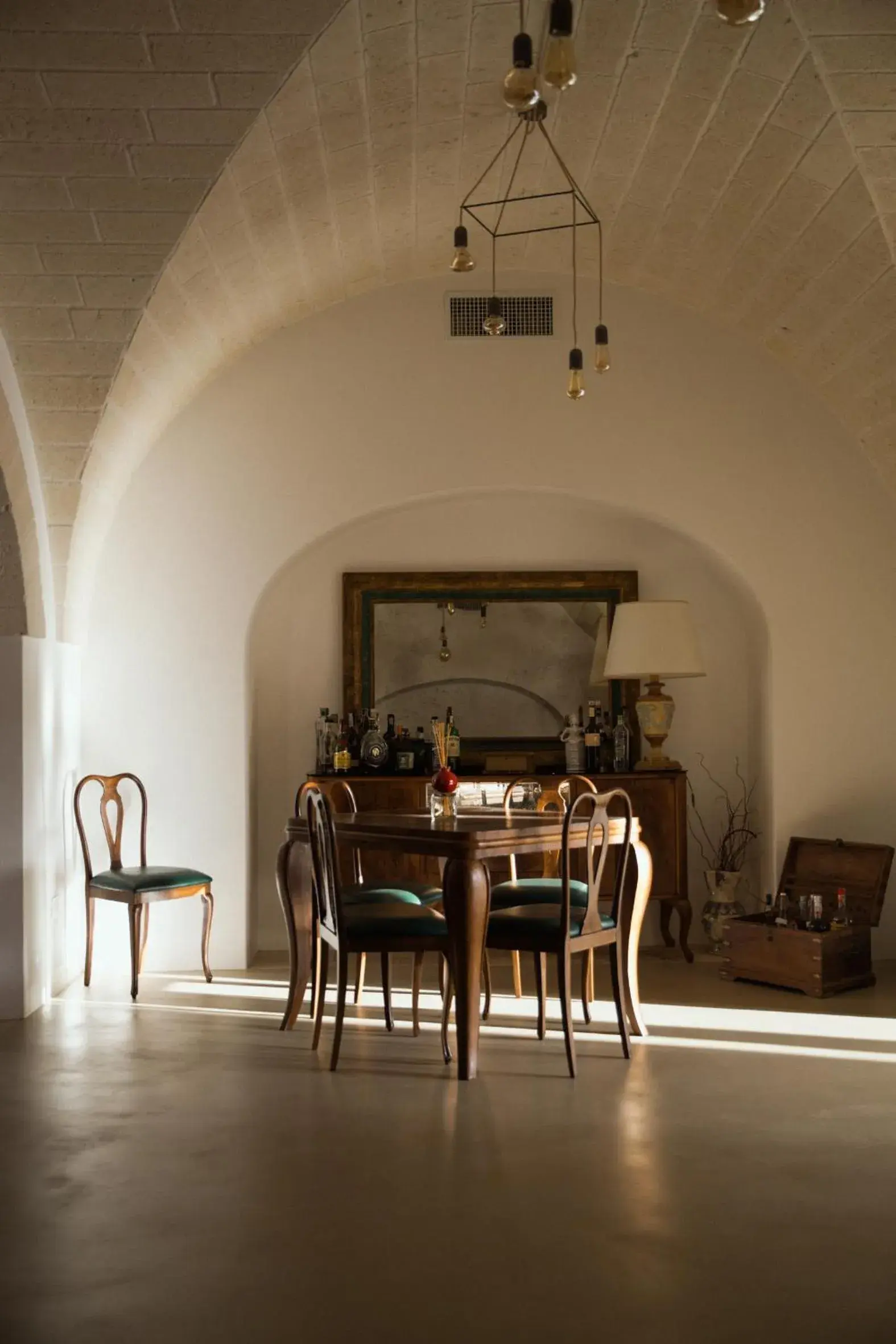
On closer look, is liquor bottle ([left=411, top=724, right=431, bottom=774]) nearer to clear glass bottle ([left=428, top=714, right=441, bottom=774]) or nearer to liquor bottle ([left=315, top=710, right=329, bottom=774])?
clear glass bottle ([left=428, top=714, right=441, bottom=774])

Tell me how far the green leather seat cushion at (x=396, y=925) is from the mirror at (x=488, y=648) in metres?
2.54

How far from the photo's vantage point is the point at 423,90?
481 centimetres

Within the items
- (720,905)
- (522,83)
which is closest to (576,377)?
(522,83)

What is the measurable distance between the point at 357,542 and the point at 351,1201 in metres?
4.44

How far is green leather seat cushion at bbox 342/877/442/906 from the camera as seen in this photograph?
5.17 meters

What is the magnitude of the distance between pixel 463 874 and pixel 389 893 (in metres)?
0.78

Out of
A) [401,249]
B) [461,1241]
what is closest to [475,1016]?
[461,1241]

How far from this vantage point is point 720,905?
22.5ft

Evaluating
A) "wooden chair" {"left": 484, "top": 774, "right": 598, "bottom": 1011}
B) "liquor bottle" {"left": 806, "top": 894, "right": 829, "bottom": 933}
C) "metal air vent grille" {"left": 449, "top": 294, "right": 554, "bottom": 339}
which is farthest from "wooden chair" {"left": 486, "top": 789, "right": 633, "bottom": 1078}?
"metal air vent grille" {"left": 449, "top": 294, "right": 554, "bottom": 339}

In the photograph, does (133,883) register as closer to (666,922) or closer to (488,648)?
(488,648)

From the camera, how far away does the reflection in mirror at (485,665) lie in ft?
23.7

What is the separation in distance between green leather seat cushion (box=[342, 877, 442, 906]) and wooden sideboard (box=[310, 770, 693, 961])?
931mm

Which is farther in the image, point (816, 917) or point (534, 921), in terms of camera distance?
point (816, 917)

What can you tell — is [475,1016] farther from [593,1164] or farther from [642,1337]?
[642,1337]
